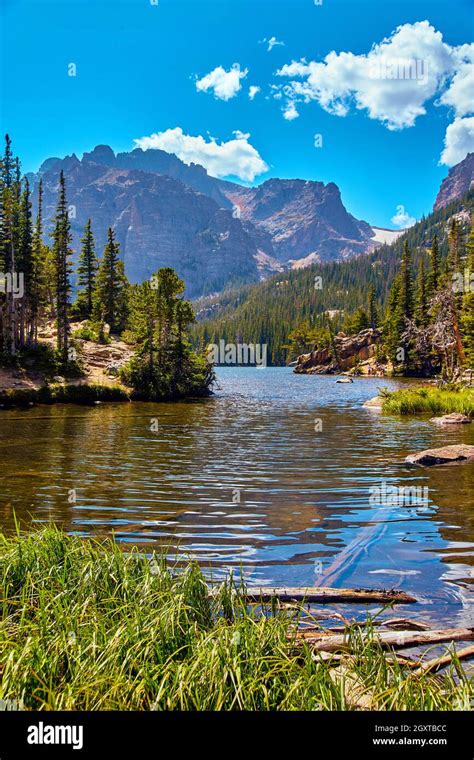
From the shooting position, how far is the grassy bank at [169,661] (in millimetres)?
3730

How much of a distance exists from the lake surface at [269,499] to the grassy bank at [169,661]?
142cm

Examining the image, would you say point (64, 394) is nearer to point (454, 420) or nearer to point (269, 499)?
point (454, 420)

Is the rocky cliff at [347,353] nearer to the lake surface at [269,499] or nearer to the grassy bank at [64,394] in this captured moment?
the grassy bank at [64,394]

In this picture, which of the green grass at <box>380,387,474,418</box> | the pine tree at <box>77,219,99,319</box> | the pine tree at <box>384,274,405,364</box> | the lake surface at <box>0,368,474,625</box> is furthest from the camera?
the pine tree at <box>384,274,405,364</box>

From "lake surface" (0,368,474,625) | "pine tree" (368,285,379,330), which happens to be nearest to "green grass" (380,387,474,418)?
"lake surface" (0,368,474,625)

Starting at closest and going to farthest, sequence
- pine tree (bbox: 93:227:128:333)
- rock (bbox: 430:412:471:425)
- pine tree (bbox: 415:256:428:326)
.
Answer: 1. rock (bbox: 430:412:471:425)
2. pine tree (bbox: 93:227:128:333)
3. pine tree (bbox: 415:256:428:326)

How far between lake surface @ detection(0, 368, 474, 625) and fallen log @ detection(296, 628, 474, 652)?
0.71 m

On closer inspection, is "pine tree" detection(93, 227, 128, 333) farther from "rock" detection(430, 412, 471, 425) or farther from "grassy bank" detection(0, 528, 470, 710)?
"grassy bank" detection(0, 528, 470, 710)

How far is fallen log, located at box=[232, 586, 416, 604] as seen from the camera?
638 cm

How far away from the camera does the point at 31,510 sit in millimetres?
12102

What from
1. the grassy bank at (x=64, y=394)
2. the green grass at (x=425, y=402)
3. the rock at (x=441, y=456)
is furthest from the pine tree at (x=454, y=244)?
the rock at (x=441, y=456)

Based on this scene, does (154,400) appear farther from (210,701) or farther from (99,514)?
(210,701)

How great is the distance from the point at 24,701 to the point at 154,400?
45.8 metres
